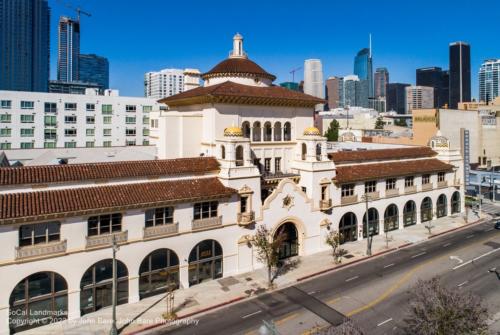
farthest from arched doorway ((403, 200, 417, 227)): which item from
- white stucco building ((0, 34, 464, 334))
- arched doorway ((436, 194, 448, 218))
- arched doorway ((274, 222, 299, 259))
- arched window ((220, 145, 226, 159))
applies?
arched window ((220, 145, 226, 159))

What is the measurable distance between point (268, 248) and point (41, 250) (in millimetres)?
17087

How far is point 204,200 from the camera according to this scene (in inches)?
1312

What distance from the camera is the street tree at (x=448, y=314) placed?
1767cm

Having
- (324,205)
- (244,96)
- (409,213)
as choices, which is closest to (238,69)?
(244,96)

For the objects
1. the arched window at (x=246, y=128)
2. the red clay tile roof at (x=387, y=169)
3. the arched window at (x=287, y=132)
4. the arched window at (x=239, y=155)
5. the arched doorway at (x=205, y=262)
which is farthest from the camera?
the arched window at (x=287, y=132)

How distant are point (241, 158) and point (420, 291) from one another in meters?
21.7

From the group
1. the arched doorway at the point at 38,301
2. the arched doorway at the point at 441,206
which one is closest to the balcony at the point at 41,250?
the arched doorway at the point at 38,301

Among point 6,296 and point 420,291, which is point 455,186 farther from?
point 6,296

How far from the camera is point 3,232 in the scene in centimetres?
2531

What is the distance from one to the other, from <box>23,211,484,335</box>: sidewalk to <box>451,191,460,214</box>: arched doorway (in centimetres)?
1701

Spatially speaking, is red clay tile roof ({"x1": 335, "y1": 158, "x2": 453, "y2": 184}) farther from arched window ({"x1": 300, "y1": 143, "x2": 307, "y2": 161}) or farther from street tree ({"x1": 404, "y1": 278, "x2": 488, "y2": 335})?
street tree ({"x1": 404, "y1": 278, "x2": 488, "y2": 335})

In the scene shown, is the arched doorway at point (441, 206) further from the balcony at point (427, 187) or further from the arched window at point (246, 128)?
the arched window at point (246, 128)

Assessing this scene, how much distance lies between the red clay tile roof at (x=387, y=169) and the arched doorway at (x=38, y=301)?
28.0 metres

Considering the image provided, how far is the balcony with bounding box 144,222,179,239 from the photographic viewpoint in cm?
3083
